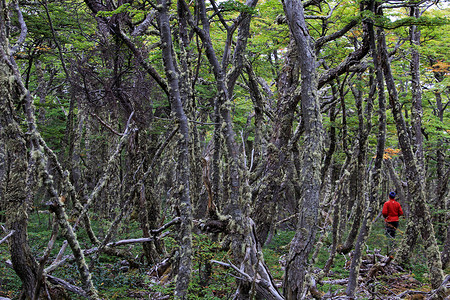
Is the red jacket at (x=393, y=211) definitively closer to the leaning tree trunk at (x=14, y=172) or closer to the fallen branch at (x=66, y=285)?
the fallen branch at (x=66, y=285)

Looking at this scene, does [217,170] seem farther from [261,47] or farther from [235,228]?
[261,47]

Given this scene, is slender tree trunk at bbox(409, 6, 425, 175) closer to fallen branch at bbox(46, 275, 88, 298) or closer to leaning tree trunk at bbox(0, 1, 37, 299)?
fallen branch at bbox(46, 275, 88, 298)

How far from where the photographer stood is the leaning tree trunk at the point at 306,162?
2.92 metres

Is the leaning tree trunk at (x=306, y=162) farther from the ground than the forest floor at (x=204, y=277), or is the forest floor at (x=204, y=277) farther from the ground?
the leaning tree trunk at (x=306, y=162)

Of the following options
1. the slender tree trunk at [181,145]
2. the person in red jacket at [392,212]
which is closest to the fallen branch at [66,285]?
the slender tree trunk at [181,145]

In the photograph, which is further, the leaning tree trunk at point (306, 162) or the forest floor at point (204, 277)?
the forest floor at point (204, 277)

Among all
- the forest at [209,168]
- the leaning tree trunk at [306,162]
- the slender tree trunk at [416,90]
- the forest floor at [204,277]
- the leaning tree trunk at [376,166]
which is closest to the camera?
the leaning tree trunk at [306,162]

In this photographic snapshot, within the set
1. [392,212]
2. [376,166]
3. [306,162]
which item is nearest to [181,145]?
[306,162]

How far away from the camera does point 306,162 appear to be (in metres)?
3.00

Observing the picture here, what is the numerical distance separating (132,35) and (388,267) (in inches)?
311

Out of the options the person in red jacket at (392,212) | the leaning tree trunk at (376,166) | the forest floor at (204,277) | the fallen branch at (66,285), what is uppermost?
the leaning tree trunk at (376,166)

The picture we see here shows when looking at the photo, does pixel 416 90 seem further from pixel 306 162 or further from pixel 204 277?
pixel 204 277

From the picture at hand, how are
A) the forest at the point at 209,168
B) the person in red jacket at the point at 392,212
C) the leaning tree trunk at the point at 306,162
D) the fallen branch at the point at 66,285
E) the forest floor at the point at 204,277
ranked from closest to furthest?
the leaning tree trunk at the point at 306,162
the forest at the point at 209,168
the fallen branch at the point at 66,285
the forest floor at the point at 204,277
the person in red jacket at the point at 392,212

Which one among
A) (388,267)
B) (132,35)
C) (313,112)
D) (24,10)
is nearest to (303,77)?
(313,112)
